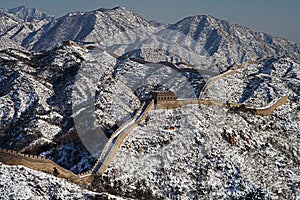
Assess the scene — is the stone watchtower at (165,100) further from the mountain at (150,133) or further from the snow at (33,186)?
the snow at (33,186)

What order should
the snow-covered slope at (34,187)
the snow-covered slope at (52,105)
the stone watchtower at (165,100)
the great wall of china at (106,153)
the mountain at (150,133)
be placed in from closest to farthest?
the snow-covered slope at (34,187) → the great wall of china at (106,153) → the mountain at (150,133) → the stone watchtower at (165,100) → the snow-covered slope at (52,105)

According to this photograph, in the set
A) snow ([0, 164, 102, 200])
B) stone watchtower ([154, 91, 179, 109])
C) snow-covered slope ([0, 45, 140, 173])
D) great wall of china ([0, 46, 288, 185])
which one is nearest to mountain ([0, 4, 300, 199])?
snow ([0, 164, 102, 200])

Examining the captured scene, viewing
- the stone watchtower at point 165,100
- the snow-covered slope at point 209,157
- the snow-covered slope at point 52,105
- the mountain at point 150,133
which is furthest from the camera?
the snow-covered slope at point 52,105

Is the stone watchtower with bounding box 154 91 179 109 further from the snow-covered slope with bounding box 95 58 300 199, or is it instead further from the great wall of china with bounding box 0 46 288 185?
the snow-covered slope with bounding box 95 58 300 199

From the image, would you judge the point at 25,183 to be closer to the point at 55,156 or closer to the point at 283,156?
the point at 55,156

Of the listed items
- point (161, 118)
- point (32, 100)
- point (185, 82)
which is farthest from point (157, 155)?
point (185, 82)

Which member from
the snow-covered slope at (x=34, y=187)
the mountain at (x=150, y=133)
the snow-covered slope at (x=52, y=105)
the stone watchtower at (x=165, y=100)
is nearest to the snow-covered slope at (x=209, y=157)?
the mountain at (x=150, y=133)

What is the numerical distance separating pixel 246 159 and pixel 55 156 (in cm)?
2415

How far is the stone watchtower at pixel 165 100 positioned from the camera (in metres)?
59.9

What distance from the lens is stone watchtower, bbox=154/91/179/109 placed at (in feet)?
196

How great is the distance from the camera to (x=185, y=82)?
3910 inches

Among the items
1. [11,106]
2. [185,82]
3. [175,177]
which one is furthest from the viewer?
[185,82]

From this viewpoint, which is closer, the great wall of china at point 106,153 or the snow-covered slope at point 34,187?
the snow-covered slope at point 34,187

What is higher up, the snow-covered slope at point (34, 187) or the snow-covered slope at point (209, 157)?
the snow-covered slope at point (209, 157)
